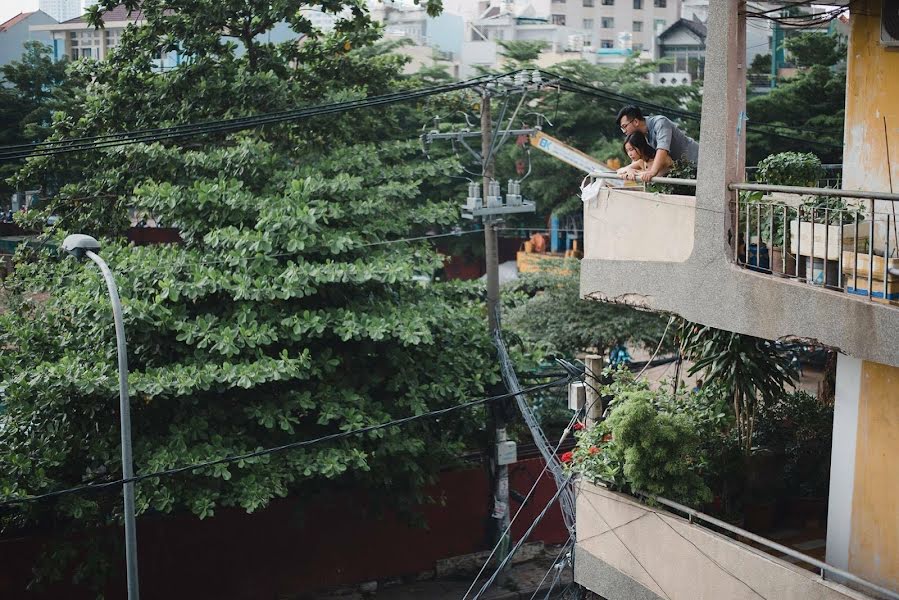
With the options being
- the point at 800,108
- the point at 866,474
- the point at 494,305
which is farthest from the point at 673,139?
the point at 800,108

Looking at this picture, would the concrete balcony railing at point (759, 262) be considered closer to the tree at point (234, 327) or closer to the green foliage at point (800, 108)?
the tree at point (234, 327)

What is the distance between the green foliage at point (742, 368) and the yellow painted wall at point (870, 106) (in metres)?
1.95

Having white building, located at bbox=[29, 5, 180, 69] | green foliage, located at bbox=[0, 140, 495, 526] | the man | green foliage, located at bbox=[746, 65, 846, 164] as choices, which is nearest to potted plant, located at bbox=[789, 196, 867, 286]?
the man

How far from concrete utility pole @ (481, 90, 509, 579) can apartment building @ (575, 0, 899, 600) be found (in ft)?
25.8

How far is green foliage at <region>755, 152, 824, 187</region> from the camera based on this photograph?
8.06 metres

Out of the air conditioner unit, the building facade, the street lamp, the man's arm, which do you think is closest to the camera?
the air conditioner unit

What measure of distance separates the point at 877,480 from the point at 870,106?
2.59 metres

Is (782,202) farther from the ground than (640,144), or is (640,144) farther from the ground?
(640,144)

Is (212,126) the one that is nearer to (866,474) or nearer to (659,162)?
(659,162)

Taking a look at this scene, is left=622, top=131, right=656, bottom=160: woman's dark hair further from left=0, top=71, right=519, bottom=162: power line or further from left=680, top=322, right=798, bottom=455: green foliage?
left=0, top=71, right=519, bottom=162: power line

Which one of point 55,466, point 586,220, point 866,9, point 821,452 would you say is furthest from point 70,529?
point 866,9

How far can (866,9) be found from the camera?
7379 millimetres

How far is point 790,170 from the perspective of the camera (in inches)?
317

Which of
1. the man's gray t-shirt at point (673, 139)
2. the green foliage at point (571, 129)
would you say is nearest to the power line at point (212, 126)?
the man's gray t-shirt at point (673, 139)
